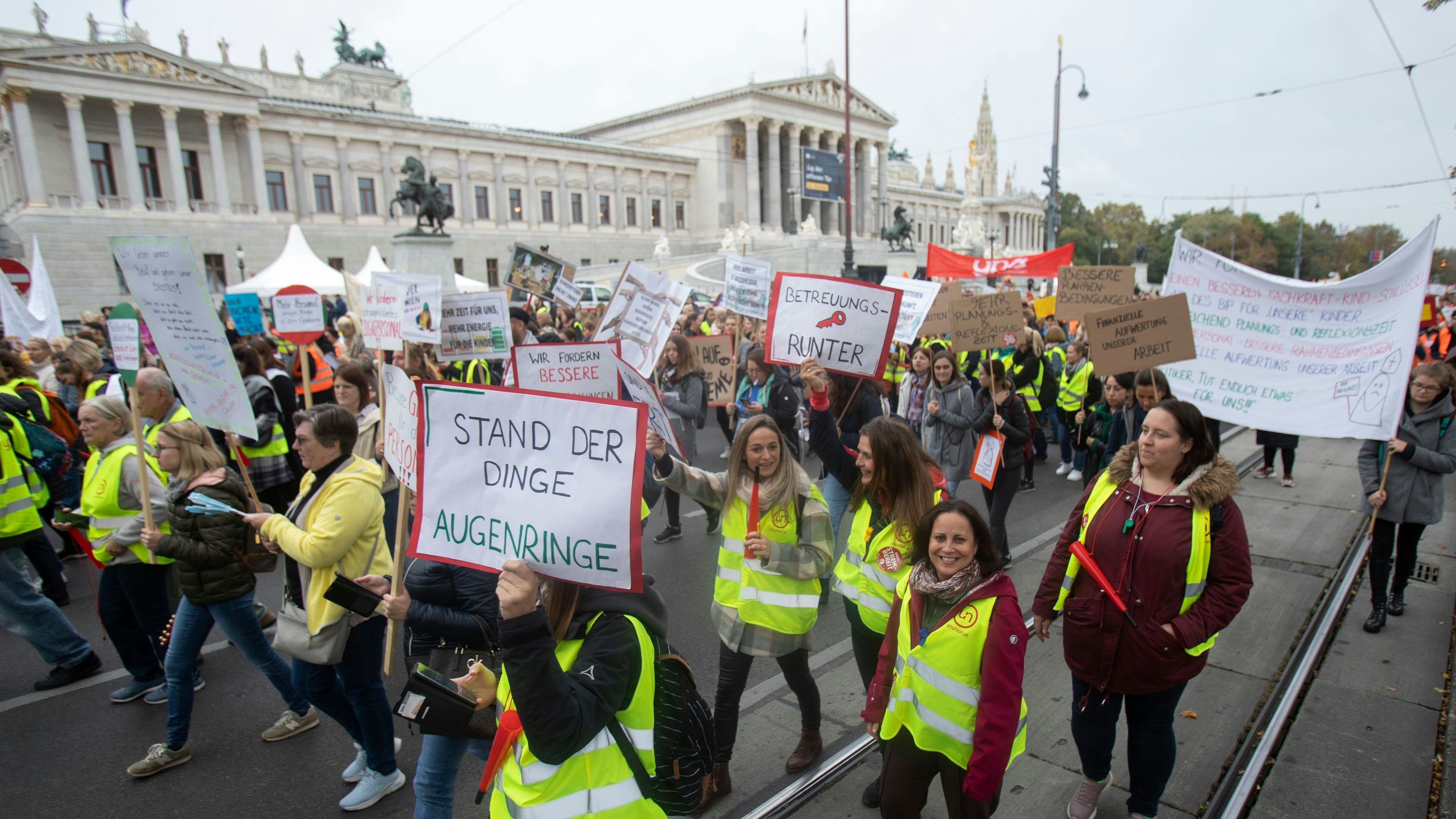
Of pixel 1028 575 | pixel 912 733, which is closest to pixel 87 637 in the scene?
pixel 912 733

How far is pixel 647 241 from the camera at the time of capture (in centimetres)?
6150

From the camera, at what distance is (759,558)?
3186mm

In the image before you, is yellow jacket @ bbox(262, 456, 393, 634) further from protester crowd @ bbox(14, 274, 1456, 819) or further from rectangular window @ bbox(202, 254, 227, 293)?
rectangular window @ bbox(202, 254, 227, 293)

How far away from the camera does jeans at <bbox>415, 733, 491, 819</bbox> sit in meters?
2.71

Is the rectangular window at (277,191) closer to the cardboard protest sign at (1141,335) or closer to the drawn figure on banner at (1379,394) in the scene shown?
the cardboard protest sign at (1141,335)

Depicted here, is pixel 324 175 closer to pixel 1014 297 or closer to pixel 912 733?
pixel 1014 297

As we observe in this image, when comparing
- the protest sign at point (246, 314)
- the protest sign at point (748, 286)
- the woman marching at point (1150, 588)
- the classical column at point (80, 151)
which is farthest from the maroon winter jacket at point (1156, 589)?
the classical column at point (80, 151)

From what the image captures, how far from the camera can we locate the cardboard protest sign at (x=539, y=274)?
392 inches

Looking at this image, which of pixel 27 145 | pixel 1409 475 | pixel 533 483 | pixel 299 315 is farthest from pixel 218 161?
pixel 1409 475

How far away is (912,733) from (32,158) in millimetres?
48849

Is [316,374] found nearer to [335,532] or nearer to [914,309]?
[335,532]

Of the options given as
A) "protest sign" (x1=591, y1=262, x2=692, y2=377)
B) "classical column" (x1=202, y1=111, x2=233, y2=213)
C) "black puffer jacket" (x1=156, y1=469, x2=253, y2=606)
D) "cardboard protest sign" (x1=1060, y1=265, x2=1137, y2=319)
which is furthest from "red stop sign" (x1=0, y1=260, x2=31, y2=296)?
"classical column" (x1=202, y1=111, x2=233, y2=213)

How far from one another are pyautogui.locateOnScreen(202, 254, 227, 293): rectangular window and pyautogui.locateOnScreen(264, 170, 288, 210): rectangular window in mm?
4852

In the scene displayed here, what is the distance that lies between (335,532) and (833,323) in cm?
295
